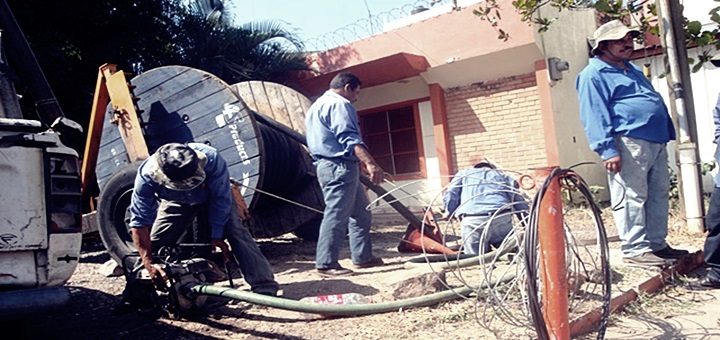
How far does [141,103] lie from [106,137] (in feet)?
2.01

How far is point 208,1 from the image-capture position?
12.1 metres

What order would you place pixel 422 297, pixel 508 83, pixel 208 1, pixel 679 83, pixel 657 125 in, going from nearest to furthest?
pixel 422 297, pixel 657 125, pixel 679 83, pixel 508 83, pixel 208 1

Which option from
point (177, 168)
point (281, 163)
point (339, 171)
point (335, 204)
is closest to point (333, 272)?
point (335, 204)

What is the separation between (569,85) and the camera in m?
10.0

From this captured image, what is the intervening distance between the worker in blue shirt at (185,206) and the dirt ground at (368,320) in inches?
12.6

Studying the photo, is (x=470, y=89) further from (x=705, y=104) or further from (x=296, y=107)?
(x=296, y=107)

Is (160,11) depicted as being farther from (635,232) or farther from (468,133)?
(635,232)

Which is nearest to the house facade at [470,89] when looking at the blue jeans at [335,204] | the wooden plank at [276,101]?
the wooden plank at [276,101]

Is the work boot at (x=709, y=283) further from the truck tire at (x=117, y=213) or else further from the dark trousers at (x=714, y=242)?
the truck tire at (x=117, y=213)

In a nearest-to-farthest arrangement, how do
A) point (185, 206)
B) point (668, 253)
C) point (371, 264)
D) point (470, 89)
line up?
1. point (185, 206)
2. point (668, 253)
3. point (371, 264)
4. point (470, 89)

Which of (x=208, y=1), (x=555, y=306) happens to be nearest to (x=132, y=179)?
(x=555, y=306)

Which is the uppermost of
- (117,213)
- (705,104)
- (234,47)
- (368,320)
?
(234,47)

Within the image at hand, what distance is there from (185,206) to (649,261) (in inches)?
123

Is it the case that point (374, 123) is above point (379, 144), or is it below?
above
